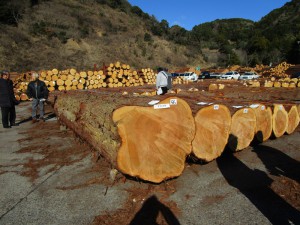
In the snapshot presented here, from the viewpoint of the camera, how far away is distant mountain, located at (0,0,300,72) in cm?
2711

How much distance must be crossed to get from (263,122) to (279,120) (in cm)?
70

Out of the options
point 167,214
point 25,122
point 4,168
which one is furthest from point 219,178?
point 25,122

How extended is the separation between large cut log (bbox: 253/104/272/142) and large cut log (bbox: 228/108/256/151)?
1.25 feet

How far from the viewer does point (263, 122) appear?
5.95m

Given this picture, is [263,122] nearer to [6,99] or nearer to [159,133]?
[159,133]

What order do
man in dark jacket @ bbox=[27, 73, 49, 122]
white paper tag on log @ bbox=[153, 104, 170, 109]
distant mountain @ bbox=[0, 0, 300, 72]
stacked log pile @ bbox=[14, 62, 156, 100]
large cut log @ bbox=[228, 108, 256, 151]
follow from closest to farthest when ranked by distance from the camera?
white paper tag on log @ bbox=[153, 104, 170, 109] → large cut log @ bbox=[228, 108, 256, 151] → man in dark jacket @ bbox=[27, 73, 49, 122] → stacked log pile @ bbox=[14, 62, 156, 100] → distant mountain @ bbox=[0, 0, 300, 72]

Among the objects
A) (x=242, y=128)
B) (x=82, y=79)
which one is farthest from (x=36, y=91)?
(x=242, y=128)

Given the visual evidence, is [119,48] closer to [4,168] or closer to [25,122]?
[25,122]

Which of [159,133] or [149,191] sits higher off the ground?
[159,133]

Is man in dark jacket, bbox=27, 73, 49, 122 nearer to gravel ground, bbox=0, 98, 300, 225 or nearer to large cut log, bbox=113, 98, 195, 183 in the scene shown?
gravel ground, bbox=0, 98, 300, 225

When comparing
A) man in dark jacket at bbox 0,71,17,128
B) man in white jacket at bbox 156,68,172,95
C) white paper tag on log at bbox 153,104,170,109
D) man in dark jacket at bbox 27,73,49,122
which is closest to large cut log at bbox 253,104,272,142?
white paper tag on log at bbox 153,104,170,109

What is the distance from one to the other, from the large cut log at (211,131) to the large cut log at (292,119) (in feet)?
9.58

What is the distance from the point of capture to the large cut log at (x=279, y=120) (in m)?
6.19

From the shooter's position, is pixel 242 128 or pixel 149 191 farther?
pixel 242 128
